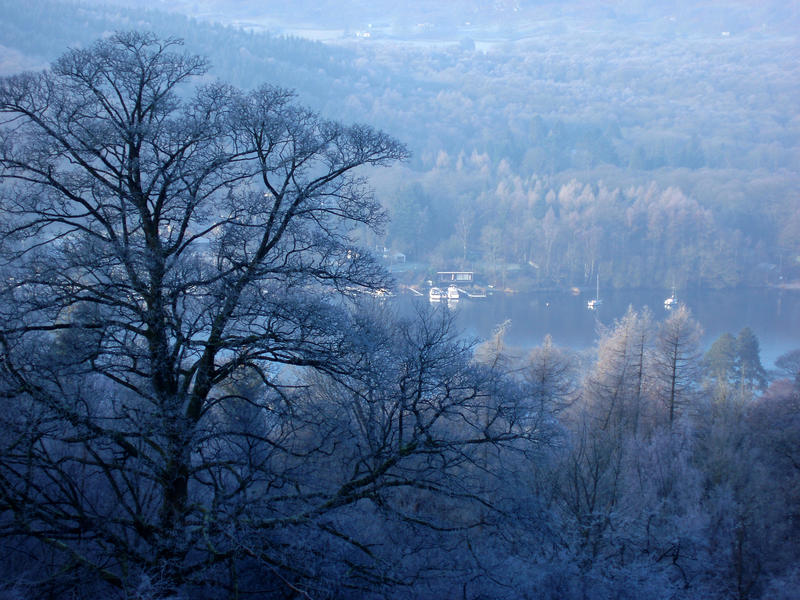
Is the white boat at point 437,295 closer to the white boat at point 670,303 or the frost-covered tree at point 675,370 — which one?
the white boat at point 670,303

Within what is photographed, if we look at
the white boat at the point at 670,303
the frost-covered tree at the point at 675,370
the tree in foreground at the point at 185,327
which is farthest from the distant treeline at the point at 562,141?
the frost-covered tree at the point at 675,370

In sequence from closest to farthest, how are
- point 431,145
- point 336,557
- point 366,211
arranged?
point 336,557 → point 366,211 → point 431,145

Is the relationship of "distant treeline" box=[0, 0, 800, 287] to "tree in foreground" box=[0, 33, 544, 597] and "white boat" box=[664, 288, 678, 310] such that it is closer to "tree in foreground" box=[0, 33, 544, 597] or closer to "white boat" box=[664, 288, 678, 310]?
"white boat" box=[664, 288, 678, 310]

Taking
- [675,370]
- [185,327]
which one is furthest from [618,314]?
[185,327]

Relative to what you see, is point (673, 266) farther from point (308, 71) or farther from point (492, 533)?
point (308, 71)

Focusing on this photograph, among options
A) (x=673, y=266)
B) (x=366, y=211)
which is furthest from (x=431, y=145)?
(x=366, y=211)

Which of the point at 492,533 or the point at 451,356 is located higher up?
the point at 451,356

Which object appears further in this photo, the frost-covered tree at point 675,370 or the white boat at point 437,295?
the white boat at point 437,295
